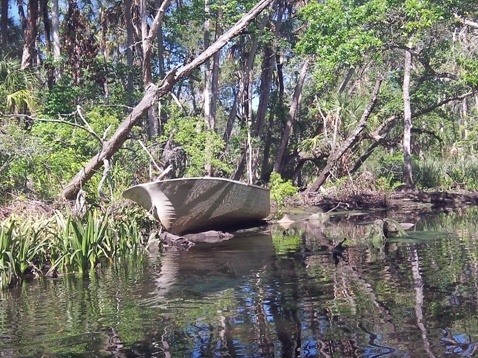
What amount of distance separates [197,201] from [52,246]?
520 centimetres

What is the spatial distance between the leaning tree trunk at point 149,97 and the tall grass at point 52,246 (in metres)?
2.48

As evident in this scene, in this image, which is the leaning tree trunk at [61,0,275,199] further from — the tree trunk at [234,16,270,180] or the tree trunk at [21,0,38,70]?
the tree trunk at [234,16,270,180]

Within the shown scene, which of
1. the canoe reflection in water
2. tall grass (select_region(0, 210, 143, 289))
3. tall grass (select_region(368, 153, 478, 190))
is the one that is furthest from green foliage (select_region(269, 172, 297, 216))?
tall grass (select_region(0, 210, 143, 289))

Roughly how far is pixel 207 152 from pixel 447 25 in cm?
895

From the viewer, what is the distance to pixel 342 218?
807 inches

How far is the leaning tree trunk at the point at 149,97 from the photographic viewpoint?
1297cm

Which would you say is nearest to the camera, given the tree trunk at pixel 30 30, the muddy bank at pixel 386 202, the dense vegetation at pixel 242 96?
the dense vegetation at pixel 242 96

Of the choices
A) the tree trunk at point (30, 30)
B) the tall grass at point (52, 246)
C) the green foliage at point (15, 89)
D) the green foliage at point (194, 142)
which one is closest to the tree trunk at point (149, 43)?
the green foliage at point (194, 142)

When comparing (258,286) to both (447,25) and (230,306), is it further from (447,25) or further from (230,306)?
(447,25)

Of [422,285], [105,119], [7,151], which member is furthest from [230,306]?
[105,119]

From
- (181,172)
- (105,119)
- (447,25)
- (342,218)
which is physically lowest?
(342,218)

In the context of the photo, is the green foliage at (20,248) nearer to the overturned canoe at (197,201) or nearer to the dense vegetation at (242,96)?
the dense vegetation at (242,96)

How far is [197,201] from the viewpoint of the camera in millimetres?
14836

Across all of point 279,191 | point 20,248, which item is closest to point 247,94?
point 279,191
